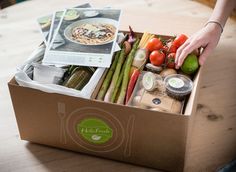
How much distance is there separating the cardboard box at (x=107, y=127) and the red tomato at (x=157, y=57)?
13 cm

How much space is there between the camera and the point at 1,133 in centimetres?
110

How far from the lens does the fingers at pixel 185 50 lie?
1.01m

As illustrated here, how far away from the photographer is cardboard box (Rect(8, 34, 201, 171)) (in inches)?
34.6

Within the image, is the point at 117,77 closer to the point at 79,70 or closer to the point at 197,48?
the point at 79,70

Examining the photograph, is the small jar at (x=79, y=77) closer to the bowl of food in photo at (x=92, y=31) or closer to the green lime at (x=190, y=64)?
the bowl of food in photo at (x=92, y=31)

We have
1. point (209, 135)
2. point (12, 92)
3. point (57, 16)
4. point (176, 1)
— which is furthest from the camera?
point (176, 1)

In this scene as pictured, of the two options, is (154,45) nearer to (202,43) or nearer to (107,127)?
(202,43)

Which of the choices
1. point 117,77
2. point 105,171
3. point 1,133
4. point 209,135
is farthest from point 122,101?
point 1,133

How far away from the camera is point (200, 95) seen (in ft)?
3.97

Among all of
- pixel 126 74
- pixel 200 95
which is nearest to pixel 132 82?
pixel 126 74

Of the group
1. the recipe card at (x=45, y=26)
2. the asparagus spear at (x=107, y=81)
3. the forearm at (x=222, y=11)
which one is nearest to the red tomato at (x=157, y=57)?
the asparagus spear at (x=107, y=81)

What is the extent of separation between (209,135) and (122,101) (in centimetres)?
30

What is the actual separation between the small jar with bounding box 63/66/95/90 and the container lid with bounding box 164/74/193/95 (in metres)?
0.22

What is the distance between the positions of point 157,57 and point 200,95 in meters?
0.25
